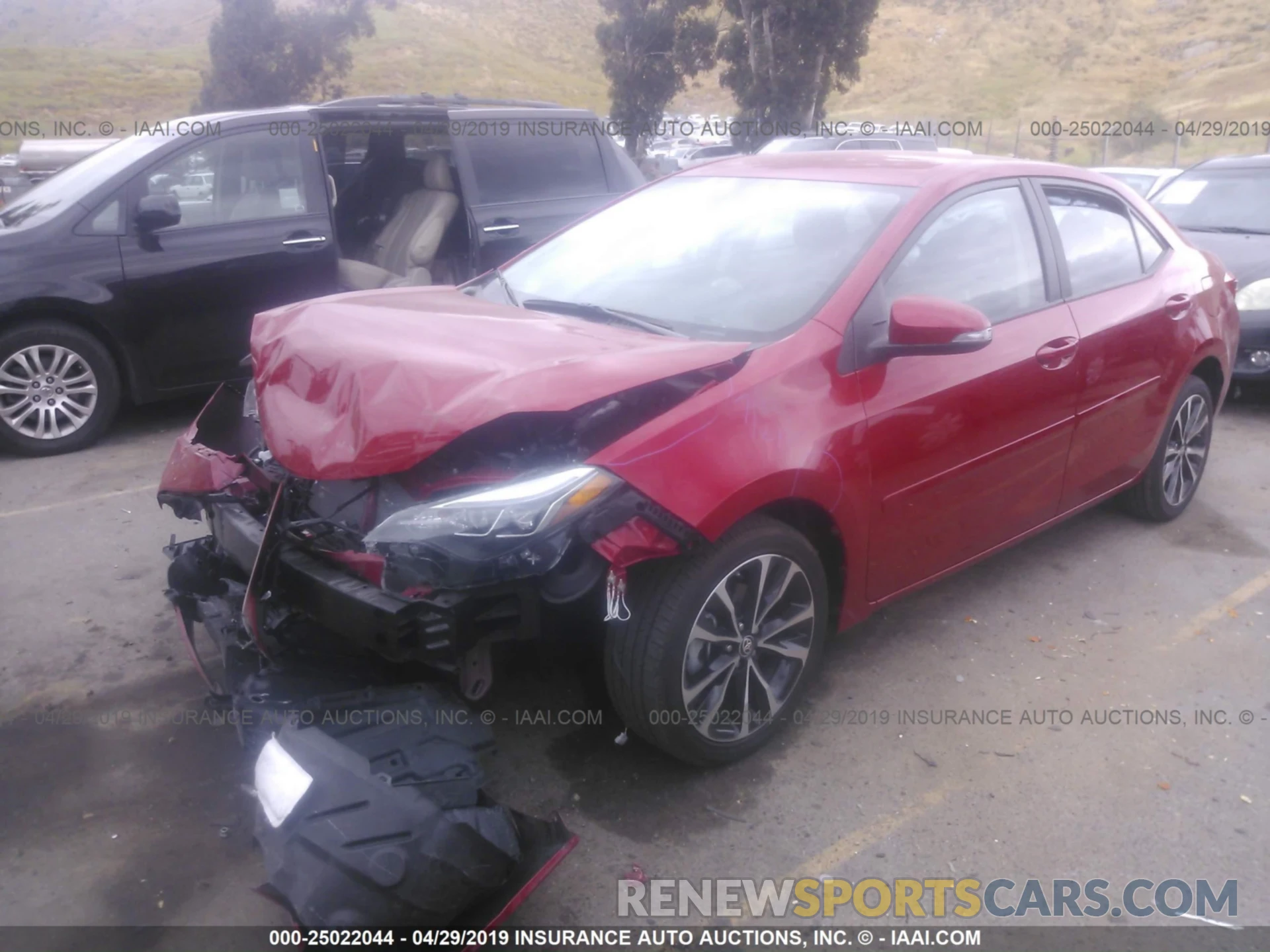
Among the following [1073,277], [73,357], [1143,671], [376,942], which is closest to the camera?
[376,942]

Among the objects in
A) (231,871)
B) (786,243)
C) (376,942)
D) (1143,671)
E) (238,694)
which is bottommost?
(1143,671)

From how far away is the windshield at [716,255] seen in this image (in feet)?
10.4

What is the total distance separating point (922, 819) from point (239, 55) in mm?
42075

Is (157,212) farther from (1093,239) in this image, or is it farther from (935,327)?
(1093,239)

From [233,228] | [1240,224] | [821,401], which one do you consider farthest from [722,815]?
[1240,224]

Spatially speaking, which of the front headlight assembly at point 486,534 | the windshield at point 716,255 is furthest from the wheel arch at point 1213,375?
the front headlight assembly at point 486,534

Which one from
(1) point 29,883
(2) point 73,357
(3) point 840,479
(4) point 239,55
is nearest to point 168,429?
(2) point 73,357

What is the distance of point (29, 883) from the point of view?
2.50m

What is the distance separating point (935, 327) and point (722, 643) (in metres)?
1.09

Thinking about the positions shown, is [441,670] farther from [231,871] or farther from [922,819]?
[922,819]

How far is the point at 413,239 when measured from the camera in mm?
6523

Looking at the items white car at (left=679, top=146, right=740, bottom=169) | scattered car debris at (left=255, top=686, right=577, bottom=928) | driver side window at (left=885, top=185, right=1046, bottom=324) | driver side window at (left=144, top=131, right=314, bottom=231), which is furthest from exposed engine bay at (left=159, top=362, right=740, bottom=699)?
white car at (left=679, top=146, right=740, bottom=169)

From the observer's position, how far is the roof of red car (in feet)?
11.4

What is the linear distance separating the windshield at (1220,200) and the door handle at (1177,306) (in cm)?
409
